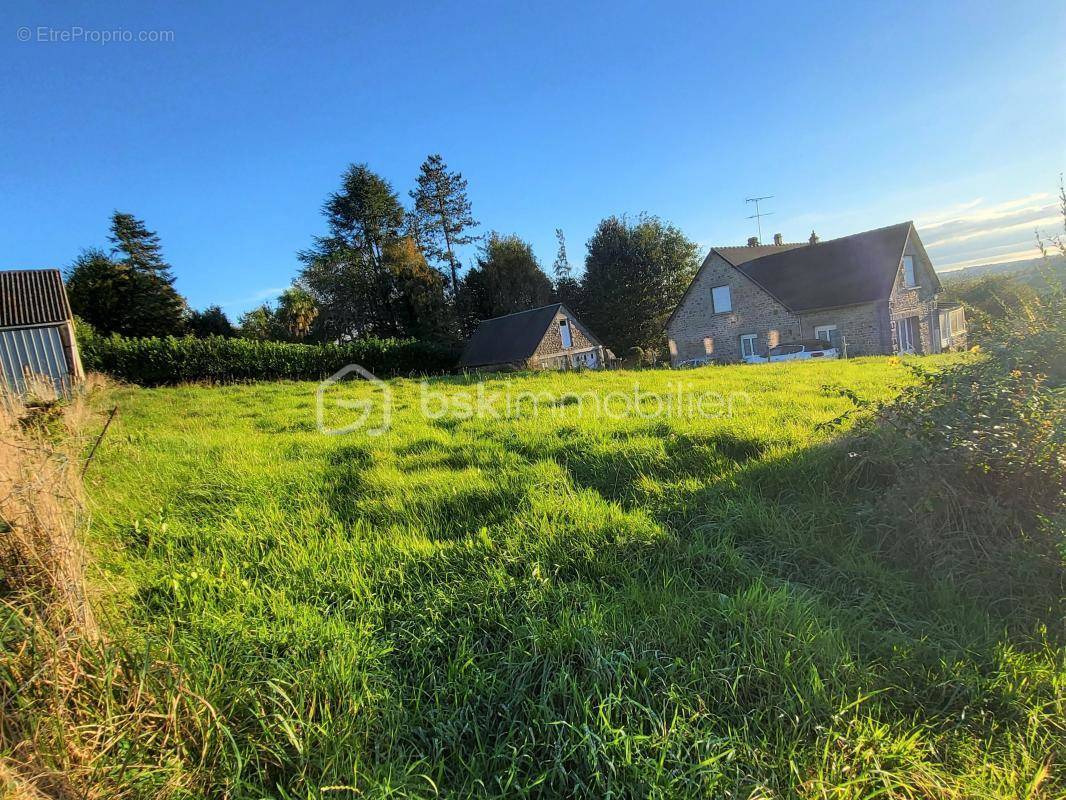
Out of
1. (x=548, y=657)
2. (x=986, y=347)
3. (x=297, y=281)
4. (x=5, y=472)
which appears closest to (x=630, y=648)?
(x=548, y=657)

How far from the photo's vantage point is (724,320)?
24.5m

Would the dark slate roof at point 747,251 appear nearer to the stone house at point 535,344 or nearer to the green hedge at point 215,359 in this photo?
the stone house at point 535,344

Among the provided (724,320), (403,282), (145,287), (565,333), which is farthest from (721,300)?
(145,287)

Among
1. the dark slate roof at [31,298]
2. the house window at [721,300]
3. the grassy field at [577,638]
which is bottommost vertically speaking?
the grassy field at [577,638]

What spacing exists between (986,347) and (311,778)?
4.90 metres

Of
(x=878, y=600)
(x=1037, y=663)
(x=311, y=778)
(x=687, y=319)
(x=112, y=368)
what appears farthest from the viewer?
(x=687, y=319)

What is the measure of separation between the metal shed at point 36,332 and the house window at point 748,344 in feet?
92.8

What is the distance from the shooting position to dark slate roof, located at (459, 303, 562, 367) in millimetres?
27250

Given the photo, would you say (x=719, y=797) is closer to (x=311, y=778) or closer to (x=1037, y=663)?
(x=311, y=778)

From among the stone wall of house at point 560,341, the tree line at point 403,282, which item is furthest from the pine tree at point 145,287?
the stone wall of house at point 560,341

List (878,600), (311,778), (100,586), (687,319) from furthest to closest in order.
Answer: (687,319) → (878,600) → (100,586) → (311,778)

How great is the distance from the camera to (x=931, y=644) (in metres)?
2.01

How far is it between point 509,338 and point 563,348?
11.9ft

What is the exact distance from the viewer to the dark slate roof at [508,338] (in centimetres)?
2725
